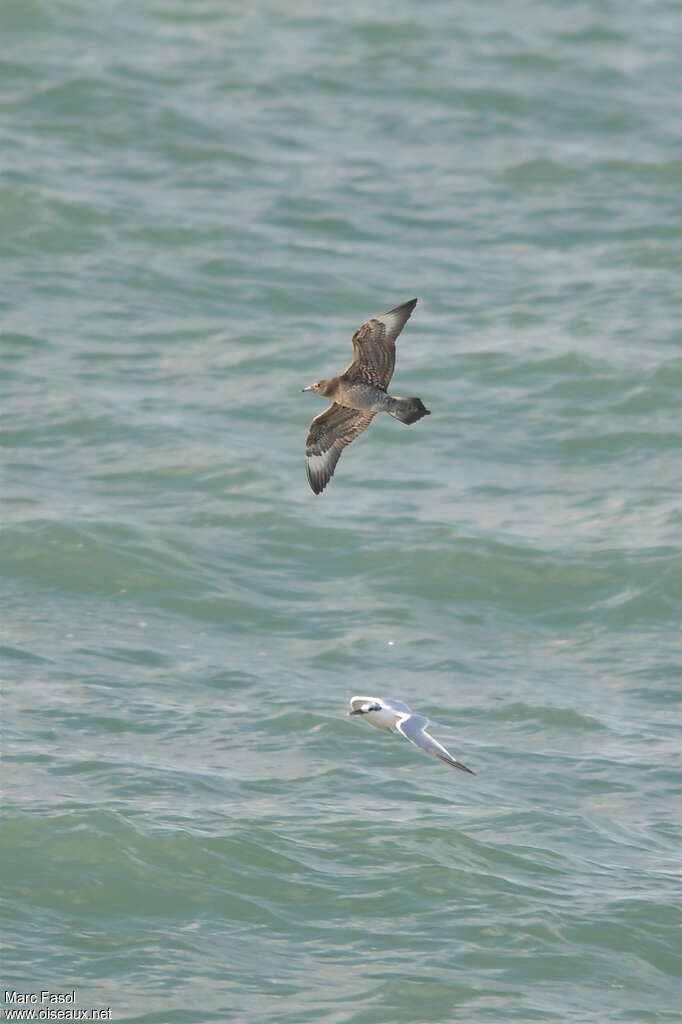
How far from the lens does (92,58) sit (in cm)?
2912

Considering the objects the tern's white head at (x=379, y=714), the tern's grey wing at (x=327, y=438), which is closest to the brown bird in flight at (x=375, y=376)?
the tern's grey wing at (x=327, y=438)

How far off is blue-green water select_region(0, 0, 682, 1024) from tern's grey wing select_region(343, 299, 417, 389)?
3.68 meters

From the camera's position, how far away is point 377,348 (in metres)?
12.4

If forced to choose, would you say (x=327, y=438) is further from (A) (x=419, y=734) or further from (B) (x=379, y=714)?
(A) (x=419, y=734)

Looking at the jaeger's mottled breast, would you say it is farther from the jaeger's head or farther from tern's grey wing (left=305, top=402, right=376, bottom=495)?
tern's grey wing (left=305, top=402, right=376, bottom=495)

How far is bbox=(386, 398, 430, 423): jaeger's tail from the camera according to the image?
11984 mm

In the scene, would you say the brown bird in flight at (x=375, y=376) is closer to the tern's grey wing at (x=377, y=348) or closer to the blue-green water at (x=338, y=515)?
the tern's grey wing at (x=377, y=348)

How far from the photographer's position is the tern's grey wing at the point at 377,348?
12211mm

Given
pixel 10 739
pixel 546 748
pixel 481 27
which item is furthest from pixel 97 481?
pixel 481 27

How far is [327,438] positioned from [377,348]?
167 cm

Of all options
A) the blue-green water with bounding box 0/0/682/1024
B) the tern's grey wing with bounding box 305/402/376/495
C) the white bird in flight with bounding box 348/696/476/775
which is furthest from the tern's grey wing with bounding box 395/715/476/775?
the tern's grey wing with bounding box 305/402/376/495

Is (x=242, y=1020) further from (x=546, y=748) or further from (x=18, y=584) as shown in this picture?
(x=18, y=584)

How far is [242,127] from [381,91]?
2.60m

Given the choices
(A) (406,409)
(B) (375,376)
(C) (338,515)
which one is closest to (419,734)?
(A) (406,409)
